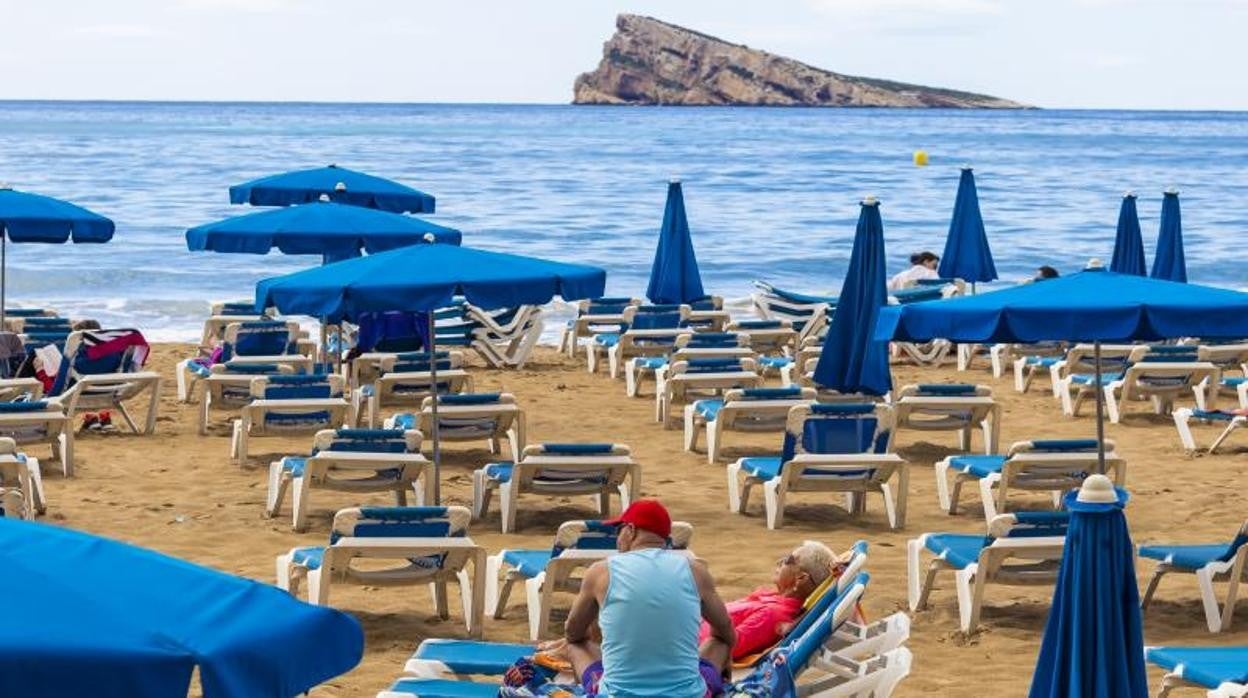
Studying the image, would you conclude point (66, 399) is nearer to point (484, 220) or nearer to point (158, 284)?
point (158, 284)

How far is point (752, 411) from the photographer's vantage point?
12000 mm

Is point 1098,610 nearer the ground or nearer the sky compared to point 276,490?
nearer the sky

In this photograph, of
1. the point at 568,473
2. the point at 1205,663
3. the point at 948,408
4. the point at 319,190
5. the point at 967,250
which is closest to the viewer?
the point at 1205,663

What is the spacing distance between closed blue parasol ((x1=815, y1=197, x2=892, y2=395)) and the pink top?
489cm

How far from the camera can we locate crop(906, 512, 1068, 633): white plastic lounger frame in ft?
26.7

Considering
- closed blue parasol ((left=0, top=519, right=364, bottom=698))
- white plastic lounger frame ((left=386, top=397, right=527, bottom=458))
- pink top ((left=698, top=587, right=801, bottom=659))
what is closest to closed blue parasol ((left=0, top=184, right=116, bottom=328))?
white plastic lounger frame ((left=386, top=397, right=527, bottom=458))

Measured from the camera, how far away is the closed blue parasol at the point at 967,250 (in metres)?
19.0

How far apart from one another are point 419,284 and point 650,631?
12.6 ft

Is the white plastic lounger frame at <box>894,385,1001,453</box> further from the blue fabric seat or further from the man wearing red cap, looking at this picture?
the man wearing red cap

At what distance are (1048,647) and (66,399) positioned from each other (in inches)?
327

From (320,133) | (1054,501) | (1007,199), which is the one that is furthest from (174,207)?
(320,133)

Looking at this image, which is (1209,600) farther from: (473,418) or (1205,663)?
(473,418)

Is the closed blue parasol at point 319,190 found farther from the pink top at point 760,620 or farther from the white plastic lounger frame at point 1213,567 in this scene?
the pink top at point 760,620

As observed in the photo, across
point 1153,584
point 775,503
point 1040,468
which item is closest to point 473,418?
point 775,503
